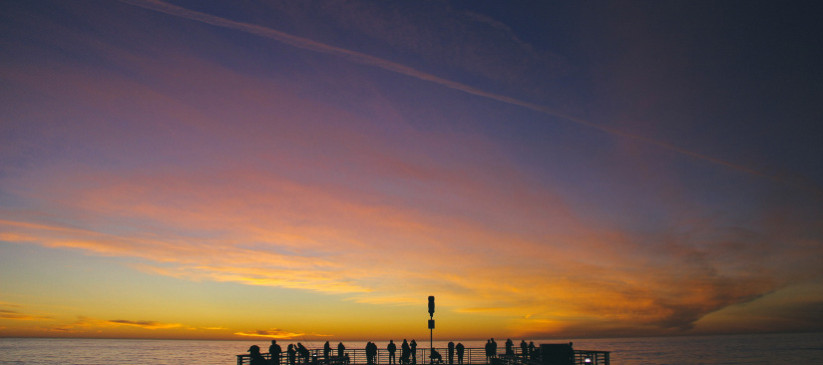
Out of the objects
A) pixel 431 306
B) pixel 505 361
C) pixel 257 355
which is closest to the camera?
pixel 257 355

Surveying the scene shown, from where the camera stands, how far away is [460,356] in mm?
40406

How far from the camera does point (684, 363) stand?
10219 cm

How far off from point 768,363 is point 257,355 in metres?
105

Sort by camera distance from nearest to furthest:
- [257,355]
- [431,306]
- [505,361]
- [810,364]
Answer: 1. [257,355]
2. [431,306]
3. [505,361]
4. [810,364]

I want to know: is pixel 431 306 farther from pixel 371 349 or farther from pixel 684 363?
pixel 684 363

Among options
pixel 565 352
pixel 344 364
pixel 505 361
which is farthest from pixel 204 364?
pixel 565 352

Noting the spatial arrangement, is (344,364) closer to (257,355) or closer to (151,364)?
(257,355)

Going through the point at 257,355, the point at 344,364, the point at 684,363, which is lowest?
the point at 684,363

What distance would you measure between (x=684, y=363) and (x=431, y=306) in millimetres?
88982

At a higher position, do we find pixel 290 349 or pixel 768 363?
pixel 290 349

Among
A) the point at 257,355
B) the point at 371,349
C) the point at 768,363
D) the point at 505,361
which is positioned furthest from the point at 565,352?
the point at 768,363

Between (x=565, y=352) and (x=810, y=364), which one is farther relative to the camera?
(x=810, y=364)

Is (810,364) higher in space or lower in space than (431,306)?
lower

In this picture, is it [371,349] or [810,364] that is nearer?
[371,349]
